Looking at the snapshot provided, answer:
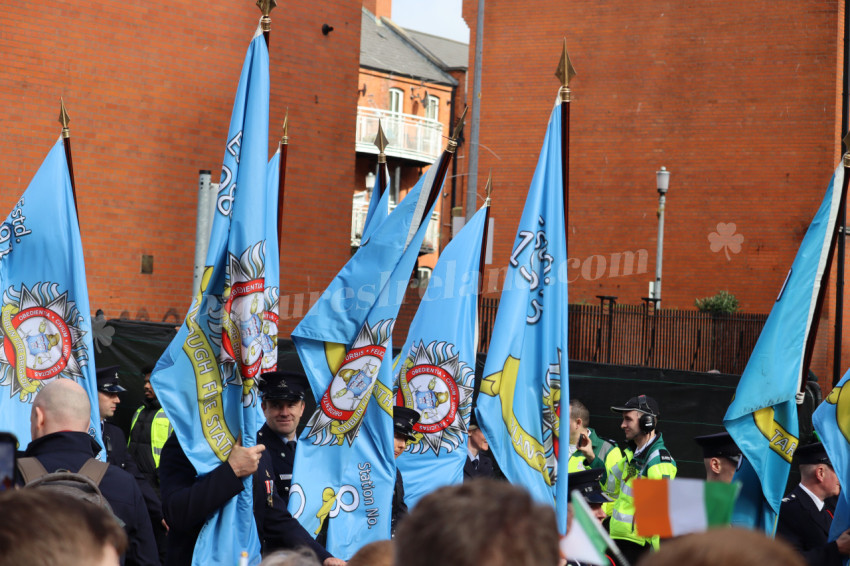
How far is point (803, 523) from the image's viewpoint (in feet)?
19.4

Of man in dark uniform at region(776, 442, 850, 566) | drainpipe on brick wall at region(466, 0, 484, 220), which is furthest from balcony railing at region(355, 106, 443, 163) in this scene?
man in dark uniform at region(776, 442, 850, 566)

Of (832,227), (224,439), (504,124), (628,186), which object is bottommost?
(224,439)

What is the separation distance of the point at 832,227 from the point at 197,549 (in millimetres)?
4361

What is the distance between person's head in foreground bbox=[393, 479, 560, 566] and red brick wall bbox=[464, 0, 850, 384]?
885 inches

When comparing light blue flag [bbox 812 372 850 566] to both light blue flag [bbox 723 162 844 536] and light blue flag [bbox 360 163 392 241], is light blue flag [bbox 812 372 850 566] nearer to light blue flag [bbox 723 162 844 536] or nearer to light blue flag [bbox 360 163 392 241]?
light blue flag [bbox 723 162 844 536]

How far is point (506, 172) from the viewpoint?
25.9 meters

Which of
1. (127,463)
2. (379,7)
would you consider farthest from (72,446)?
(379,7)

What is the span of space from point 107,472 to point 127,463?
3213 mm

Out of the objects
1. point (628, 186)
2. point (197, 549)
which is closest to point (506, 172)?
point (628, 186)

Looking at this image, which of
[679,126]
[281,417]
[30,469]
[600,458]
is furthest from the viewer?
[679,126]

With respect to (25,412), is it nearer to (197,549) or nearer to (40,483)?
(197,549)

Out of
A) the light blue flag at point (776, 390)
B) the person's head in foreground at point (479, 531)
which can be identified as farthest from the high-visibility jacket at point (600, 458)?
the person's head in foreground at point (479, 531)

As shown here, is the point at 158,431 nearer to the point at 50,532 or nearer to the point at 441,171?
the point at 441,171

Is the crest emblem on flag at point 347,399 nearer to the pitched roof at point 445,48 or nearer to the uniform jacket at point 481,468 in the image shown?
the uniform jacket at point 481,468
